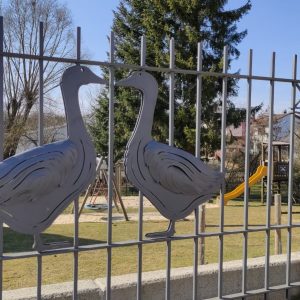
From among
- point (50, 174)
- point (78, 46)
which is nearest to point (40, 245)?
point (50, 174)

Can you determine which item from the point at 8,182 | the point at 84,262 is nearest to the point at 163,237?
the point at 8,182

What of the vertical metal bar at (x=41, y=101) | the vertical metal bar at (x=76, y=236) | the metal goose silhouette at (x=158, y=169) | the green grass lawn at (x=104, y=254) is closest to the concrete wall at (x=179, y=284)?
the vertical metal bar at (x=76, y=236)

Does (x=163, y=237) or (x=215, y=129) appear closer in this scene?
(x=163, y=237)

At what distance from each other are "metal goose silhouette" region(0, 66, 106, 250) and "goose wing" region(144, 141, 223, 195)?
0.48 metres

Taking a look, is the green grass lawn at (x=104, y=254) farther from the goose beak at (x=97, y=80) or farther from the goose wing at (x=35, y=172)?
the goose beak at (x=97, y=80)

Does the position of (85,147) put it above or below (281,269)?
above

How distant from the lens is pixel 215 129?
61.7 ft

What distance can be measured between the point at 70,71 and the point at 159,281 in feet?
6.71

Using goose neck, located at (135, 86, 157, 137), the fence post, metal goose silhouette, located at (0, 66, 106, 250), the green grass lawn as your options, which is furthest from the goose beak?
the fence post

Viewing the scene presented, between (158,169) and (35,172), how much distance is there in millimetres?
985

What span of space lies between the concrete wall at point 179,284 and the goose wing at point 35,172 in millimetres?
977

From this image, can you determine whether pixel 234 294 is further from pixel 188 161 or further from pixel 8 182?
pixel 8 182

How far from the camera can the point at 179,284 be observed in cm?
428

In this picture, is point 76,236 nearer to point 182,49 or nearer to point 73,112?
point 73,112
